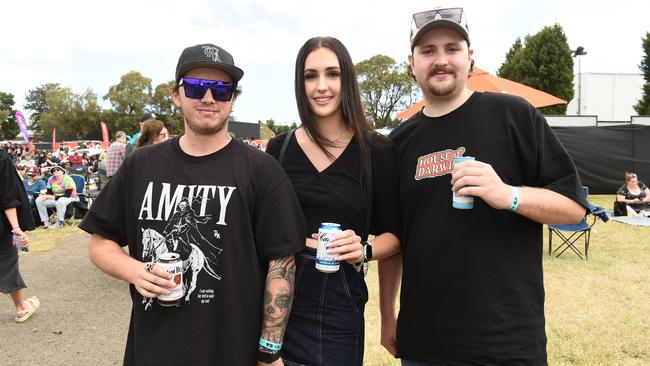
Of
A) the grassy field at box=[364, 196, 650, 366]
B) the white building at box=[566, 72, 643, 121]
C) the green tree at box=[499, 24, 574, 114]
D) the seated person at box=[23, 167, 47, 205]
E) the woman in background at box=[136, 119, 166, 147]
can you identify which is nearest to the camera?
the grassy field at box=[364, 196, 650, 366]

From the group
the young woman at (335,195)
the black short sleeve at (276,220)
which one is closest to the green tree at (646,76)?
the young woman at (335,195)

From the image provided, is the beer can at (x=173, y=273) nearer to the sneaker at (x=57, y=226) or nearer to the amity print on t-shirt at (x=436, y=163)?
the amity print on t-shirt at (x=436, y=163)

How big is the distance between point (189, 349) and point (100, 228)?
2.17 feet

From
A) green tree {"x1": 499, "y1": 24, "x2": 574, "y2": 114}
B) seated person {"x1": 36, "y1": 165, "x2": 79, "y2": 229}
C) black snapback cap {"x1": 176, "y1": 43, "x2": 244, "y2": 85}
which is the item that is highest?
green tree {"x1": 499, "y1": 24, "x2": 574, "y2": 114}

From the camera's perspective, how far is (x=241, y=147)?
6.50ft

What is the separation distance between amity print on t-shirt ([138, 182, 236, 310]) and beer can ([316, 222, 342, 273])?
0.42 m

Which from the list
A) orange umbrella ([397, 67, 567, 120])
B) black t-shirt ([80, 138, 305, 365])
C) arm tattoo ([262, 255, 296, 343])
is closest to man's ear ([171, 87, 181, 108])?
black t-shirt ([80, 138, 305, 365])

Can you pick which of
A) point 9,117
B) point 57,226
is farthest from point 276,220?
point 9,117

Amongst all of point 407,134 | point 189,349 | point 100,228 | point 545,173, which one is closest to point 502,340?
point 545,173

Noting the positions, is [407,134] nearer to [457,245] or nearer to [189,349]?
[457,245]

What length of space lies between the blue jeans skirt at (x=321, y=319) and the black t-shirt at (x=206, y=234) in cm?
22

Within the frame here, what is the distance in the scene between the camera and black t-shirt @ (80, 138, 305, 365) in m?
1.78

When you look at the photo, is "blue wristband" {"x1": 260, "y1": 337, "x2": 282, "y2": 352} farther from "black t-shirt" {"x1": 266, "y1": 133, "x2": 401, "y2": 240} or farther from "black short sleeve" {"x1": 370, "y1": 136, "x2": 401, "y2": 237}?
"black short sleeve" {"x1": 370, "y1": 136, "x2": 401, "y2": 237}

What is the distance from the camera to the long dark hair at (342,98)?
2248 mm
